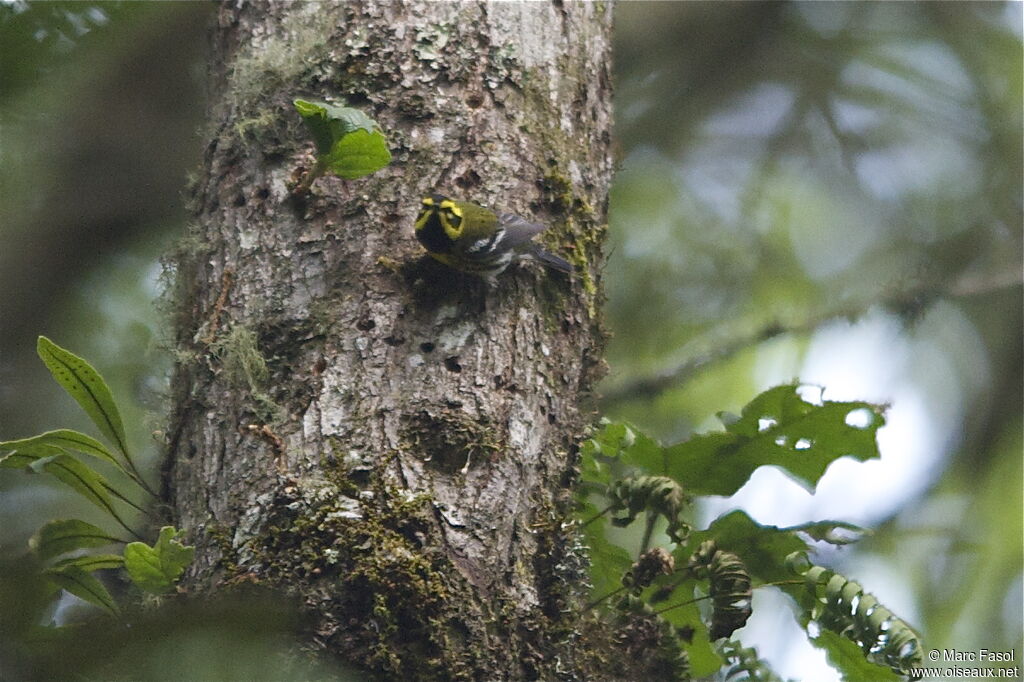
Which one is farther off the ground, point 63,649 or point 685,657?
point 685,657

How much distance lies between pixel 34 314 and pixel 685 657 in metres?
3.15

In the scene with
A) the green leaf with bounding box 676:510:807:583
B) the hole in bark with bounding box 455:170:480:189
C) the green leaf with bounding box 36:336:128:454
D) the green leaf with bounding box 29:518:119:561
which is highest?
the hole in bark with bounding box 455:170:480:189

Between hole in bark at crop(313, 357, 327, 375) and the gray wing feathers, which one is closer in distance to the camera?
hole in bark at crop(313, 357, 327, 375)

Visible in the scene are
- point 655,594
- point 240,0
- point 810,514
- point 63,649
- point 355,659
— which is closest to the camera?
point 63,649

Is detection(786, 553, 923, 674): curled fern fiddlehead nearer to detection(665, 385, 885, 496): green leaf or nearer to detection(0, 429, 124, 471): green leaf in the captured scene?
detection(665, 385, 885, 496): green leaf

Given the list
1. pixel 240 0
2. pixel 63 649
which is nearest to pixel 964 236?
pixel 240 0

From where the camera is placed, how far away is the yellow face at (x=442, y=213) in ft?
6.69

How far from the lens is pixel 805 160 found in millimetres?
5605

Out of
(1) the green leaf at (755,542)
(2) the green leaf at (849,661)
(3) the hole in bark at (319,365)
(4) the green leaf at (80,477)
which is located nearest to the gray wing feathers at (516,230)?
(3) the hole in bark at (319,365)

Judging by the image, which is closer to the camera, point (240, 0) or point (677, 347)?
point (240, 0)

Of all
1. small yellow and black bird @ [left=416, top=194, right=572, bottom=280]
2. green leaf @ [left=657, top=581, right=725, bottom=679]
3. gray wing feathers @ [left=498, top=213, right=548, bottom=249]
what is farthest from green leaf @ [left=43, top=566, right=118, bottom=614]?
green leaf @ [left=657, top=581, right=725, bottom=679]

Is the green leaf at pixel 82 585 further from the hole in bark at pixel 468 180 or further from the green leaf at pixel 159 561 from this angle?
the hole in bark at pixel 468 180

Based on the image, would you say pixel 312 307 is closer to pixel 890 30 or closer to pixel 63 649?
pixel 63 649

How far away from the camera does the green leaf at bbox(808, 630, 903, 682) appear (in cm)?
226
